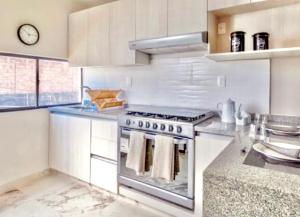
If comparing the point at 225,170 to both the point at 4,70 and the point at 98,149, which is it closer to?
the point at 98,149

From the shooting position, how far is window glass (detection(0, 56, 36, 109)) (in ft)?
8.65

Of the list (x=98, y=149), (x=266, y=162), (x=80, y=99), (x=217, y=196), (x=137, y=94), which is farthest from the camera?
(x=80, y=99)

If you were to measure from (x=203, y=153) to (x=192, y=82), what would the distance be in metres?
0.95

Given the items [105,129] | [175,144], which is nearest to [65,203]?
[105,129]

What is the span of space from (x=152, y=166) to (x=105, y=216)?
65cm

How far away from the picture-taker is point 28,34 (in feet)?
9.07

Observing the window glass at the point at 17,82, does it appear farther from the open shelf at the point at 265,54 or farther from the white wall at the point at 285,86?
the white wall at the point at 285,86

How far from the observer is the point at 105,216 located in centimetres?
215

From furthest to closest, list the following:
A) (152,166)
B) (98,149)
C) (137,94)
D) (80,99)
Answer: (80,99) < (137,94) < (98,149) < (152,166)

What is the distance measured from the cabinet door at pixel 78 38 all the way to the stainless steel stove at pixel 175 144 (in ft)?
4.22

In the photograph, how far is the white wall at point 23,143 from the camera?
8.66ft

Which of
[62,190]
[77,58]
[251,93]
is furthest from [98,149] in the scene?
[251,93]

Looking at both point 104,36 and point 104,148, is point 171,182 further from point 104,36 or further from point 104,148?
point 104,36

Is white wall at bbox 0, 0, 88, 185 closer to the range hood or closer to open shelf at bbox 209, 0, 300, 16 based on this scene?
the range hood
